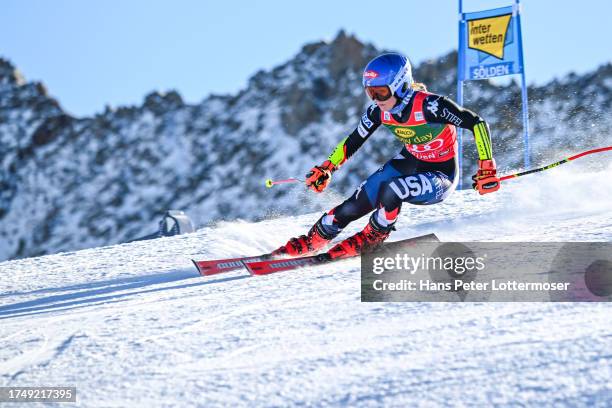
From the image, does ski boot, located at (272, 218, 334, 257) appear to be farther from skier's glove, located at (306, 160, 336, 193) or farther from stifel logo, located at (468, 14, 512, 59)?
stifel logo, located at (468, 14, 512, 59)

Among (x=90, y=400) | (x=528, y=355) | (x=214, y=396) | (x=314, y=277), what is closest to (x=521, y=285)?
(x=528, y=355)

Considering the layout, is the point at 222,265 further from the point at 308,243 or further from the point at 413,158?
the point at 413,158

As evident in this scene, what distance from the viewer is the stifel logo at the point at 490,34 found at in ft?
34.8

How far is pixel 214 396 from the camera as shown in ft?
7.26

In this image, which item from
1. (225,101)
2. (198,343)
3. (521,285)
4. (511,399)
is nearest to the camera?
(511,399)

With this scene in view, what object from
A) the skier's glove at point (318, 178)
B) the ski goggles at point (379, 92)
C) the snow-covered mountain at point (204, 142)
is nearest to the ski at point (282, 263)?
the skier's glove at point (318, 178)

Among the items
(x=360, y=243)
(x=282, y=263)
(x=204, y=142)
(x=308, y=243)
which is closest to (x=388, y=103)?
(x=360, y=243)

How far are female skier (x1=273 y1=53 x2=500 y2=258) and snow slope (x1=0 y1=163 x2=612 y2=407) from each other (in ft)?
1.46

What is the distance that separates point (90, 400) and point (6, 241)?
2671 centimetres

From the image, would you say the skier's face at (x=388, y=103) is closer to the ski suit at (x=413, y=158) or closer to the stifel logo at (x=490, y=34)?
the ski suit at (x=413, y=158)

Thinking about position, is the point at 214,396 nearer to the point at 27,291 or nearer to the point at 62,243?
the point at 27,291

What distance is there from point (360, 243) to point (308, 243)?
0.44 meters

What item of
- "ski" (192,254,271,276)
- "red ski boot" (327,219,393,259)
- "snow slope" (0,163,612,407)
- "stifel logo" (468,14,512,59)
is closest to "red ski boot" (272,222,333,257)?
"ski" (192,254,271,276)

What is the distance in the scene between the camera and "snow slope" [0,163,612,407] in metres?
2.14
